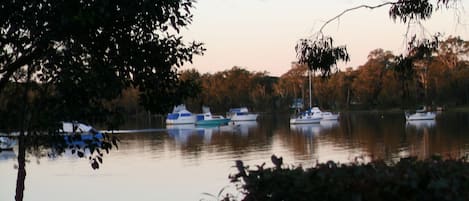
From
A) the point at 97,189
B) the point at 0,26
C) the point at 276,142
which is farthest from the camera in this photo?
the point at 276,142

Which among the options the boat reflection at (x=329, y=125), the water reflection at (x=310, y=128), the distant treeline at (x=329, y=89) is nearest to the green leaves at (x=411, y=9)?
the water reflection at (x=310, y=128)

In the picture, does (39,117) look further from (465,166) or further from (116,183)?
(116,183)

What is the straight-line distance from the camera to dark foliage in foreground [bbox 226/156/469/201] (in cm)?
475

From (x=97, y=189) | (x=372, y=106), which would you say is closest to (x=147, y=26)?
(x=97, y=189)

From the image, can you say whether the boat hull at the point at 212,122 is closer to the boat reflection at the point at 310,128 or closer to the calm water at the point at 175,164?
the boat reflection at the point at 310,128

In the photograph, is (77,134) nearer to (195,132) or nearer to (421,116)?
(195,132)

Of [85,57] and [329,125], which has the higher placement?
[85,57]

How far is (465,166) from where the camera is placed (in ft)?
17.0

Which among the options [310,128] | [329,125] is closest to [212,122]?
[329,125]

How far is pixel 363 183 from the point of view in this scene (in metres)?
4.79

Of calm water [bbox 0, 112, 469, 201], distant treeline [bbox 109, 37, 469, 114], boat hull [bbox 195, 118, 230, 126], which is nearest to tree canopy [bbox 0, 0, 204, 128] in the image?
calm water [bbox 0, 112, 469, 201]

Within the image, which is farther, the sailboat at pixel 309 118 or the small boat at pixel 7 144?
the sailboat at pixel 309 118

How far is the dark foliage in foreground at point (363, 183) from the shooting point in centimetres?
475

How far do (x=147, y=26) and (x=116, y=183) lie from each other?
1894cm
